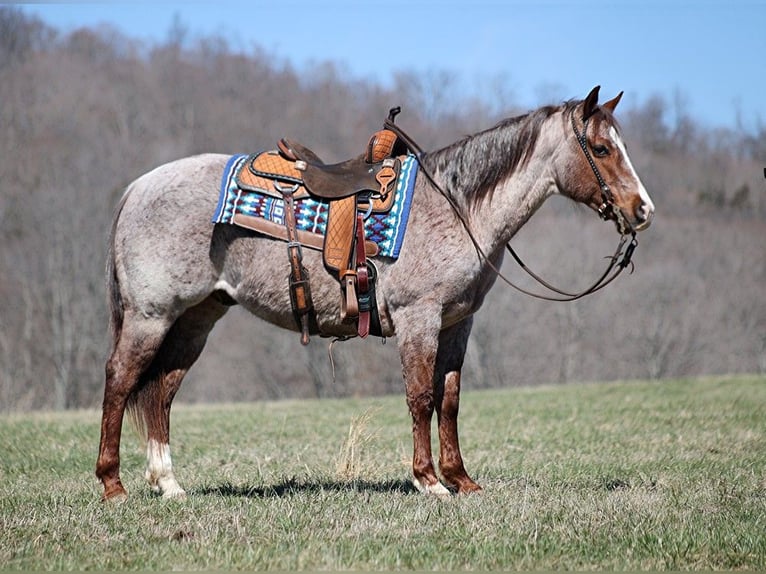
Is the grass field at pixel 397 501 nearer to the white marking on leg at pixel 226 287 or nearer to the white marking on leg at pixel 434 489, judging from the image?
the white marking on leg at pixel 434 489

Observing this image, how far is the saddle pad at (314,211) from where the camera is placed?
632 cm

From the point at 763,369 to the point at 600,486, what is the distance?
115ft

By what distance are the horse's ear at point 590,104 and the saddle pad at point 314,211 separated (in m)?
1.25

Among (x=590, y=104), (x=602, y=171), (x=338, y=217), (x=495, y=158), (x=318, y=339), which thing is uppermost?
(x=590, y=104)

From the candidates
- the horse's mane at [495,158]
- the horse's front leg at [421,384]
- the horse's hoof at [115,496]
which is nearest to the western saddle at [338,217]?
the horse's front leg at [421,384]

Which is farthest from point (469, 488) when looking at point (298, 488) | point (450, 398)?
point (298, 488)

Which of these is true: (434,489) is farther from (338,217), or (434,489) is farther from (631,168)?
(631,168)

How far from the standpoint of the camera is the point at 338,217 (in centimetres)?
633

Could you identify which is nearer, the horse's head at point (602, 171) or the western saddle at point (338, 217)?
the horse's head at point (602, 171)

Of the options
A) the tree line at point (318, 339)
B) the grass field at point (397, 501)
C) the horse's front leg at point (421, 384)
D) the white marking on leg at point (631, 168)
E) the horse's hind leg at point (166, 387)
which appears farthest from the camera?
the tree line at point (318, 339)

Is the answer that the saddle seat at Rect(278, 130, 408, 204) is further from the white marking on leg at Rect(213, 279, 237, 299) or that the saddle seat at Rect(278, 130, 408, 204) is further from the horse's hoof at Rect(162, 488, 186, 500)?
the horse's hoof at Rect(162, 488, 186, 500)

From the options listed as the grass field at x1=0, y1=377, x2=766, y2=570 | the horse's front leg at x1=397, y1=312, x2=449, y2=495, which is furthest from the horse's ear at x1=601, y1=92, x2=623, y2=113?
the grass field at x1=0, y1=377, x2=766, y2=570

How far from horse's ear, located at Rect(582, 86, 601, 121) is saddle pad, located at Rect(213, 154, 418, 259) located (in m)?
1.25

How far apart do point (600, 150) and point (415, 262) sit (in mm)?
1476
